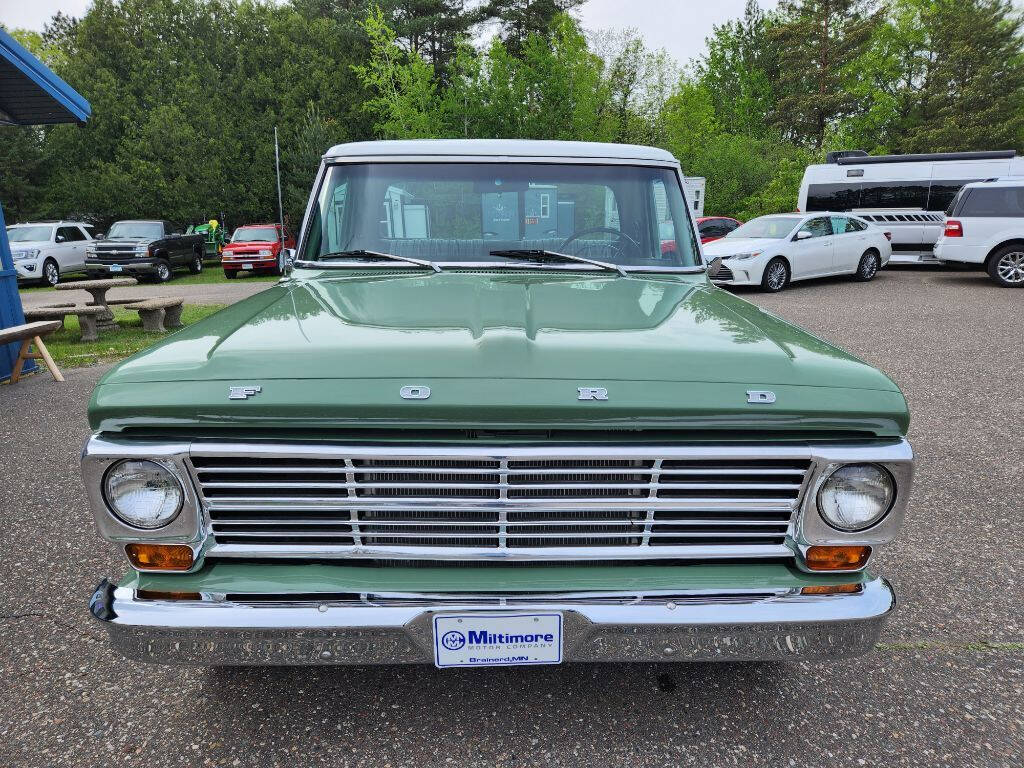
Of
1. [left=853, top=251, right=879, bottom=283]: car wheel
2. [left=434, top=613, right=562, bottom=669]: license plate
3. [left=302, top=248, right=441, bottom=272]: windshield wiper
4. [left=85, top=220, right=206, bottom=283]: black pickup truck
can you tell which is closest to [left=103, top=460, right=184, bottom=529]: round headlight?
[left=434, top=613, right=562, bottom=669]: license plate

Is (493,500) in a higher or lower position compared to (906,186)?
lower

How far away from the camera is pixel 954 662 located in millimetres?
2750

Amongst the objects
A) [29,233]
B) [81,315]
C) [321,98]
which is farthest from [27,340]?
[321,98]

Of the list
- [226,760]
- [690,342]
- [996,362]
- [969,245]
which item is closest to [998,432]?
[996,362]

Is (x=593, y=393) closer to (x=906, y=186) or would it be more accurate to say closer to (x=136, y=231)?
(x=906, y=186)

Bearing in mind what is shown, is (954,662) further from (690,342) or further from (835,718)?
(690,342)

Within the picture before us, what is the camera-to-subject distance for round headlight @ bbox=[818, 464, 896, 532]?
200 cm

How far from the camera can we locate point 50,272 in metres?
20.3

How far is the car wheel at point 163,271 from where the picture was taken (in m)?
21.3

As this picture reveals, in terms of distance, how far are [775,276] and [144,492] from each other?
13815 millimetres

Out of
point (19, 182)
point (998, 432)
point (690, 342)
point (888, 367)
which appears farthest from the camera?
point (19, 182)

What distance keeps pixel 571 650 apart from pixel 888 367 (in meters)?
7.27

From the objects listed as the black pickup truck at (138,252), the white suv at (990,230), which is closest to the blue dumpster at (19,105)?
the black pickup truck at (138,252)

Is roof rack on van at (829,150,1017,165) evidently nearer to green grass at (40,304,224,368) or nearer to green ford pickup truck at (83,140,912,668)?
green grass at (40,304,224,368)
